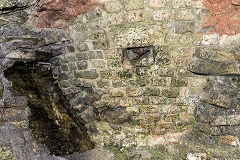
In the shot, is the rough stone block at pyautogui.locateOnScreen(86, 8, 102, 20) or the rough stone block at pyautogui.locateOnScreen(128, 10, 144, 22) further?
the rough stone block at pyautogui.locateOnScreen(86, 8, 102, 20)

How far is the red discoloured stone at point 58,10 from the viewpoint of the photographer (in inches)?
82.1

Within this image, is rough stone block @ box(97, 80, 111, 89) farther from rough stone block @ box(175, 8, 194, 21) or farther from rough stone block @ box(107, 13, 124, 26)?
rough stone block @ box(175, 8, 194, 21)

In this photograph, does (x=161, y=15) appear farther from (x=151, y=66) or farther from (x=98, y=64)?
(x=98, y=64)

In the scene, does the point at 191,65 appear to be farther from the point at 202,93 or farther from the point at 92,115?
the point at 92,115

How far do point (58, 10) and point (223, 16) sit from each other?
6.17ft

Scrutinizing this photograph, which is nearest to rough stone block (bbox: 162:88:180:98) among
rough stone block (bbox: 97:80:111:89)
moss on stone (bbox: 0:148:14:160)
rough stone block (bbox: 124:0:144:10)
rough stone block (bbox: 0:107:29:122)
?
rough stone block (bbox: 97:80:111:89)

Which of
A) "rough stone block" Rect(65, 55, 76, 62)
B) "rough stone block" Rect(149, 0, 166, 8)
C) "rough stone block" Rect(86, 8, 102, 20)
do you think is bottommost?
"rough stone block" Rect(65, 55, 76, 62)

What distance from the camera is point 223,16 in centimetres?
184

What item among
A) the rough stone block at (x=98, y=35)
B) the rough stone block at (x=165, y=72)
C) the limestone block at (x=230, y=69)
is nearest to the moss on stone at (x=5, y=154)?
the rough stone block at (x=98, y=35)

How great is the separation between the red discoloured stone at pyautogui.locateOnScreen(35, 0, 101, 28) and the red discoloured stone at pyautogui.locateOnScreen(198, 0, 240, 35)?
48.4 inches

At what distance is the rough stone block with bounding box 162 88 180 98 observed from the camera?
221cm

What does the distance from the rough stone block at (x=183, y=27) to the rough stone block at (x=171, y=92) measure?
0.70m

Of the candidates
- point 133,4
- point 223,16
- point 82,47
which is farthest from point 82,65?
point 223,16

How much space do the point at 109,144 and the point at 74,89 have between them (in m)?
0.98
